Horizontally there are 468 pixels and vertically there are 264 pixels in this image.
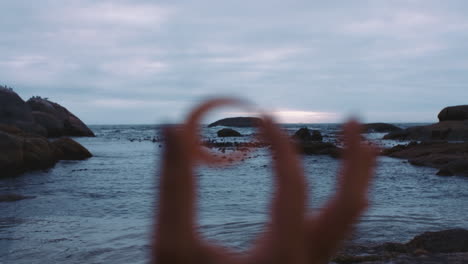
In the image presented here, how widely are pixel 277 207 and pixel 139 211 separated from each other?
821 cm

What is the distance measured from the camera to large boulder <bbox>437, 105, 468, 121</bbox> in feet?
129

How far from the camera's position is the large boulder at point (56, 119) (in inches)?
1588

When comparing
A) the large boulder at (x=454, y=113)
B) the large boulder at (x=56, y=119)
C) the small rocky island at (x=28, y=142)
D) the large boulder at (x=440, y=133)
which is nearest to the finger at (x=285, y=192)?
the small rocky island at (x=28, y=142)

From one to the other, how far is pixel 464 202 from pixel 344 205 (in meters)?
9.82

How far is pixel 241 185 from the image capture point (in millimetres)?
12484

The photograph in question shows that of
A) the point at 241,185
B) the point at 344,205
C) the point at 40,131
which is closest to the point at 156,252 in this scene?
the point at 344,205

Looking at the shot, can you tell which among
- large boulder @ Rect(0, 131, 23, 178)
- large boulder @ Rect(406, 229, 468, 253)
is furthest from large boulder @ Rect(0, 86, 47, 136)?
large boulder @ Rect(406, 229, 468, 253)

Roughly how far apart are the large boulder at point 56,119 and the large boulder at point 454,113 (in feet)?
113

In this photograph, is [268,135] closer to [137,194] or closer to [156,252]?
[156,252]

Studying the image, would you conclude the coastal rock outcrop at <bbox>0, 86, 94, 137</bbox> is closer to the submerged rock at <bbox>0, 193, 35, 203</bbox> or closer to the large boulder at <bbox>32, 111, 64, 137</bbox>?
the large boulder at <bbox>32, 111, 64, 137</bbox>

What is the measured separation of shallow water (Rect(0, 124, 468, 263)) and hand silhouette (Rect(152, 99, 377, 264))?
222 cm

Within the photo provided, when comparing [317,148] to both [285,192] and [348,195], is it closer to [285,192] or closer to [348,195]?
[348,195]

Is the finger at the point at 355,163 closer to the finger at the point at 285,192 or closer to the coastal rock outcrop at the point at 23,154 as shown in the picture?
the finger at the point at 285,192

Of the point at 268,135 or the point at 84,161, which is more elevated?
the point at 268,135
